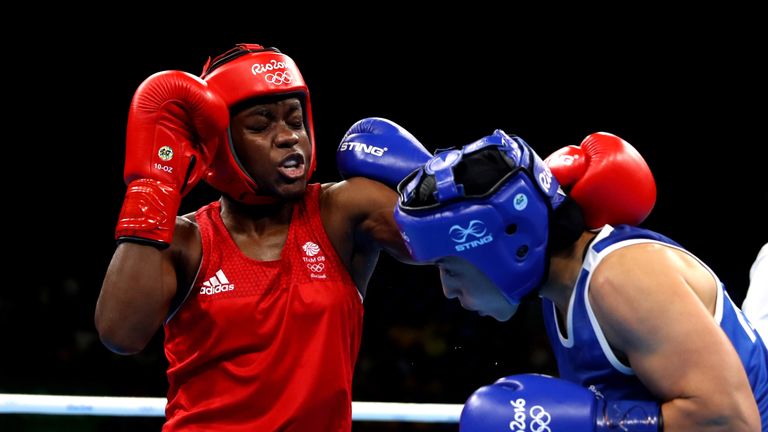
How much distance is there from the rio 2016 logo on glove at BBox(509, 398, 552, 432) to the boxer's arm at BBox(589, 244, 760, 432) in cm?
19

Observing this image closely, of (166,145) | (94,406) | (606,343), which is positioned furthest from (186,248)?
(606,343)

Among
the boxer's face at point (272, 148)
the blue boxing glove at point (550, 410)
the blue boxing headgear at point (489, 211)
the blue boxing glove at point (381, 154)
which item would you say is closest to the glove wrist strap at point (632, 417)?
the blue boxing glove at point (550, 410)

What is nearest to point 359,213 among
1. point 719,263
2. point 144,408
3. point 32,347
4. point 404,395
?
point 144,408

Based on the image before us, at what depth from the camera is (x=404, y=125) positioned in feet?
20.3

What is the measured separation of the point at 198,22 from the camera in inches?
230

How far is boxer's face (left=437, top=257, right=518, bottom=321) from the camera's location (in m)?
1.84

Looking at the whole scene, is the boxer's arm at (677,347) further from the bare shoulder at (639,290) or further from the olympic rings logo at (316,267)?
the olympic rings logo at (316,267)

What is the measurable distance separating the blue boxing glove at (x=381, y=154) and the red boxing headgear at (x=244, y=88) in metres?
0.10

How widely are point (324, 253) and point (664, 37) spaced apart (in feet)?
15.6

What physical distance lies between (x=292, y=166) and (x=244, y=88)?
0.22 metres

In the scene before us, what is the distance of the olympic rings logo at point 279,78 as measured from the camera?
7.38 ft

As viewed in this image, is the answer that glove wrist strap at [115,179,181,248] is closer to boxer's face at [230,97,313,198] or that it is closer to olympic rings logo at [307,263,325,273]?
boxer's face at [230,97,313,198]

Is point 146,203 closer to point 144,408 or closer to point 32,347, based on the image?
point 144,408

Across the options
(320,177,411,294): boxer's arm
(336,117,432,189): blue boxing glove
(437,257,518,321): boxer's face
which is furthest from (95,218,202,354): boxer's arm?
(437,257,518,321): boxer's face
